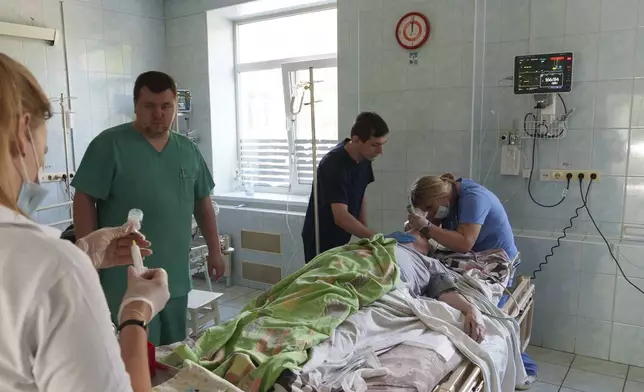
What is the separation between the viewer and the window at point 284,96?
13.4ft

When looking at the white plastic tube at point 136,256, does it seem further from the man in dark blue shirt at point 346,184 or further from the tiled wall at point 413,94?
the tiled wall at point 413,94

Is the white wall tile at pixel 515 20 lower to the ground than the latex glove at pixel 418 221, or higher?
higher

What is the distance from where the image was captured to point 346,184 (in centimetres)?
268

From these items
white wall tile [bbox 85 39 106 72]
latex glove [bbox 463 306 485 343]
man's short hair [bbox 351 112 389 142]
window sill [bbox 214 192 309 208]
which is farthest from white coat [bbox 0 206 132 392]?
white wall tile [bbox 85 39 106 72]

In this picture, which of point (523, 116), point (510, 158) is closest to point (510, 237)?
point (510, 158)

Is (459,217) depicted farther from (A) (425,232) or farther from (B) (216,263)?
(B) (216,263)

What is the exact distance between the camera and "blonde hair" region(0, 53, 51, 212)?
66 centimetres

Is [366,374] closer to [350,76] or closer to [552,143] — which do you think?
[552,143]

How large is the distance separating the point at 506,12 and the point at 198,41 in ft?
8.63

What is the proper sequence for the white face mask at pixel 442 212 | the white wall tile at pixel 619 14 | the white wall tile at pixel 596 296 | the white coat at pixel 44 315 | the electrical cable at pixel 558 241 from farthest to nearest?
1. the electrical cable at pixel 558 241
2. the white wall tile at pixel 596 296
3. the white wall tile at pixel 619 14
4. the white face mask at pixel 442 212
5. the white coat at pixel 44 315

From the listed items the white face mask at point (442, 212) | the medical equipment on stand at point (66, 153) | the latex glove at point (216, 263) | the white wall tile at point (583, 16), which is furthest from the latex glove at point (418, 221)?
the medical equipment on stand at point (66, 153)

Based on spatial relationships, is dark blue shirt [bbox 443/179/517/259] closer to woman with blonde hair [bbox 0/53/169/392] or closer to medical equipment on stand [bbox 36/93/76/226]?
woman with blonde hair [bbox 0/53/169/392]

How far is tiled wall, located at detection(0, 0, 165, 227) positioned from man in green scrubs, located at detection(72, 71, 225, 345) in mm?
2017

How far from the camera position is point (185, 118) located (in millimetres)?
4605
